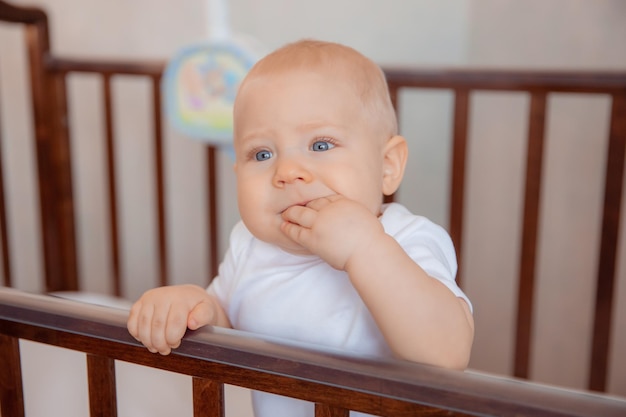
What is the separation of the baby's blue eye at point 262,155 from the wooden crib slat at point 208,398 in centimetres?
19

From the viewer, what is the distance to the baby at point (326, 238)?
48cm

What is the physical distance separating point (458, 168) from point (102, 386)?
0.85 meters

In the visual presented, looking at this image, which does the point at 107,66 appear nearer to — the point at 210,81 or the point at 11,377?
the point at 210,81

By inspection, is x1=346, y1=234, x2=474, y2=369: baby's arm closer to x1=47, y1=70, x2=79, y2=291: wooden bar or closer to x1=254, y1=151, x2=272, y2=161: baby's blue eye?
x1=254, y1=151, x2=272, y2=161: baby's blue eye

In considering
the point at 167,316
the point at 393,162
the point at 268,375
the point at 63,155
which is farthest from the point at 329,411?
the point at 63,155

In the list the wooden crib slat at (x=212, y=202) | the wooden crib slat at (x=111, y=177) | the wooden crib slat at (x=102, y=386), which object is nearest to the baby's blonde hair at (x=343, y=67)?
the wooden crib slat at (x=102, y=386)

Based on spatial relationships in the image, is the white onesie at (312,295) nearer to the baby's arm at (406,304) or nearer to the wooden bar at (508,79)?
the baby's arm at (406,304)

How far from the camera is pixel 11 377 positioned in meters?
0.55

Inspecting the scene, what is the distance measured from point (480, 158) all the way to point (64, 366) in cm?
99

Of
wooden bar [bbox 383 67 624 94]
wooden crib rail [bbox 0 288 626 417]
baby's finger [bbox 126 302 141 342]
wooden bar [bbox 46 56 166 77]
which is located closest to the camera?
wooden crib rail [bbox 0 288 626 417]

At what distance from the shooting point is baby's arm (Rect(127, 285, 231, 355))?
49 centimetres

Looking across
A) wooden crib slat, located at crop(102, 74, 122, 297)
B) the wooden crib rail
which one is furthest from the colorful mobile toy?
the wooden crib rail

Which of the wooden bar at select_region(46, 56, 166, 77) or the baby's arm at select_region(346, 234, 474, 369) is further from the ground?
the wooden bar at select_region(46, 56, 166, 77)

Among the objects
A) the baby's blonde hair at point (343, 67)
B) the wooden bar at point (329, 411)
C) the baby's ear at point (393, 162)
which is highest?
the baby's blonde hair at point (343, 67)
